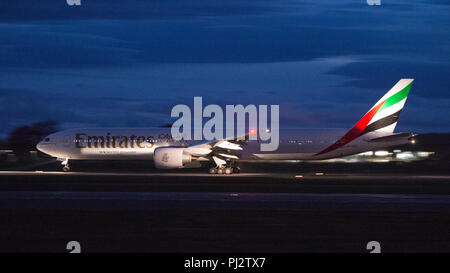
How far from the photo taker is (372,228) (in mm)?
13359

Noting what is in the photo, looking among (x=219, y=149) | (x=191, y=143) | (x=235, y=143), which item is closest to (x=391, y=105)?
(x=235, y=143)

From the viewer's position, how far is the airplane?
37312 mm

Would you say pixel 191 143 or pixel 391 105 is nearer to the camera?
pixel 391 105

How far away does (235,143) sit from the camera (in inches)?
1518

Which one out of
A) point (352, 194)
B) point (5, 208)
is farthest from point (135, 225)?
point (352, 194)

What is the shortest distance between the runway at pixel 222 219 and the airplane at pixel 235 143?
12.9 meters

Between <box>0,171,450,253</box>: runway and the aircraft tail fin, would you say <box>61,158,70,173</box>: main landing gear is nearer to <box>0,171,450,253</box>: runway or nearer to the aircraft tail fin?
<box>0,171,450,253</box>: runway

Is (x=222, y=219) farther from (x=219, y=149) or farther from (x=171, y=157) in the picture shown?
(x=219, y=149)

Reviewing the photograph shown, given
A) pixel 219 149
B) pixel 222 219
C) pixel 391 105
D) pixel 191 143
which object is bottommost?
pixel 222 219

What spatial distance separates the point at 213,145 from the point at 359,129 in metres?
10.4

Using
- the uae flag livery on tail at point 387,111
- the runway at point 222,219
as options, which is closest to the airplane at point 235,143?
the uae flag livery on tail at point 387,111

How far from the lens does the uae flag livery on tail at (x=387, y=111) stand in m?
38.0

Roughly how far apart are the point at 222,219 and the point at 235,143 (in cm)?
2400
